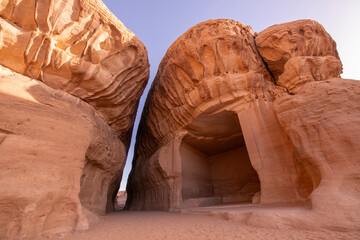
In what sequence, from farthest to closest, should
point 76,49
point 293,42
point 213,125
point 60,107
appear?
point 213,125 → point 293,42 → point 76,49 → point 60,107

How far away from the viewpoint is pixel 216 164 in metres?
10.7

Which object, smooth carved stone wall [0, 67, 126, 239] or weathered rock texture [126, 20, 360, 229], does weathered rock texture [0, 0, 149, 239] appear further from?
weathered rock texture [126, 20, 360, 229]

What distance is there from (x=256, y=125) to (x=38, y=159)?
5.99 meters

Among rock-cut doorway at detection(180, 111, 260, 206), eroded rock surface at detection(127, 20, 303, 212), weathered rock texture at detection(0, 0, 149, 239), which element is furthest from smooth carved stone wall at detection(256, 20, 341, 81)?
weathered rock texture at detection(0, 0, 149, 239)

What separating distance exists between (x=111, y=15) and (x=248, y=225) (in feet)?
25.5

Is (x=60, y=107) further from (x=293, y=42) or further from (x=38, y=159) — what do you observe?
(x=293, y=42)

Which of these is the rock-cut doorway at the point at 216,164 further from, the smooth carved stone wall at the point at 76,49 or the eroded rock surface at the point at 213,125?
the smooth carved stone wall at the point at 76,49

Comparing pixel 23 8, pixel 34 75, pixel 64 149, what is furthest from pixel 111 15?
pixel 64 149

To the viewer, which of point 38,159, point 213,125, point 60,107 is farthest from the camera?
point 213,125

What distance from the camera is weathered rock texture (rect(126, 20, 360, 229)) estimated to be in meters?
3.59

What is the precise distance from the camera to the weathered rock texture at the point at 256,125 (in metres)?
3.59

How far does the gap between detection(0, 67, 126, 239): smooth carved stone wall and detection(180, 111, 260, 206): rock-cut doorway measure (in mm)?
4612

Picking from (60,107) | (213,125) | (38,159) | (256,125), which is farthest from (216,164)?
(38,159)

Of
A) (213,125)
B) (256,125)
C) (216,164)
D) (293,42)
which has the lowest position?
(216,164)
